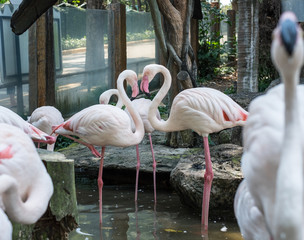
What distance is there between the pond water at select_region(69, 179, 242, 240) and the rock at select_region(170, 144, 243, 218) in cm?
14

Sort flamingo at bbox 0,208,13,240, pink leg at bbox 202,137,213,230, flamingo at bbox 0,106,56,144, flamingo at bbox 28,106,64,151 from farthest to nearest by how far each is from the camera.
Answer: flamingo at bbox 28,106,64,151
pink leg at bbox 202,137,213,230
flamingo at bbox 0,106,56,144
flamingo at bbox 0,208,13,240

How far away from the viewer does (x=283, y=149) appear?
64.7 inches

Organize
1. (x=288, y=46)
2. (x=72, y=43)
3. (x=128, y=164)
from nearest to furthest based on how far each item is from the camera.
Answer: (x=288, y=46), (x=128, y=164), (x=72, y=43)

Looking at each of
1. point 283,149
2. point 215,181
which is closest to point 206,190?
point 215,181

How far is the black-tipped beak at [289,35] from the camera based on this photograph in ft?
4.90

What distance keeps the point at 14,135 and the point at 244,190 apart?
1.30m

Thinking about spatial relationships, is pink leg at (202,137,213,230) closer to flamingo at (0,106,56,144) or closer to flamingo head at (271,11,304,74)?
flamingo at (0,106,56,144)

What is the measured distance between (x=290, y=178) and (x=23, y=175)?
1681 mm

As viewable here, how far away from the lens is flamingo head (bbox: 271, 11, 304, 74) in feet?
4.91

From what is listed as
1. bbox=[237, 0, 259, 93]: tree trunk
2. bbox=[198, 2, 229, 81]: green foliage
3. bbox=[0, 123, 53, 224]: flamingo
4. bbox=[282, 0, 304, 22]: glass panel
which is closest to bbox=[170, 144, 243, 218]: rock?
bbox=[282, 0, 304, 22]: glass panel

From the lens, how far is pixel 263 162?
76.9 inches

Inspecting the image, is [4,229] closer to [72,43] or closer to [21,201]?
[21,201]

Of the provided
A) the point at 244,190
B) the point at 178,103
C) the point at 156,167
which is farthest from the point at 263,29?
the point at 244,190

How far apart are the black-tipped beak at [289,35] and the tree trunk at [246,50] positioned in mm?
5918
